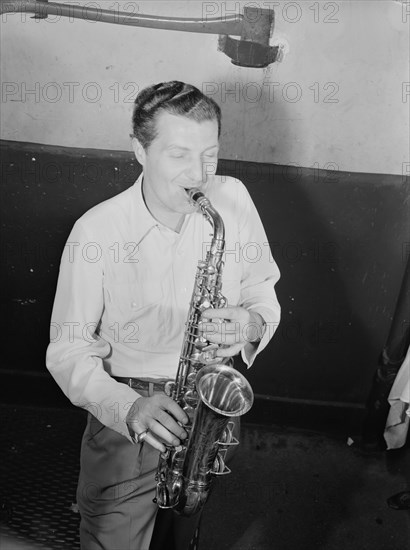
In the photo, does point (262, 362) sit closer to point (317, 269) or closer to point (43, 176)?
point (317, 269)

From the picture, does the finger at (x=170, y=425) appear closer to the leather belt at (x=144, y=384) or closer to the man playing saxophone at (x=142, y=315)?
the man playing saxophone at (x=142, y=315)

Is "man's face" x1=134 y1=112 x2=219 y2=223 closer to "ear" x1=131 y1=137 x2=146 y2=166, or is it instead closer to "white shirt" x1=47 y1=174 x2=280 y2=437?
"ear" x1=131 y1=137 x2=146 y2=166

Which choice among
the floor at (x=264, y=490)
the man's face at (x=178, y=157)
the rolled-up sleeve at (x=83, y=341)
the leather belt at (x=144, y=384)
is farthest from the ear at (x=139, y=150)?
the floor at (x=264, y=490)

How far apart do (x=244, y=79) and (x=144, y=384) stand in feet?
4.00

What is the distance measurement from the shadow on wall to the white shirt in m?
0.23

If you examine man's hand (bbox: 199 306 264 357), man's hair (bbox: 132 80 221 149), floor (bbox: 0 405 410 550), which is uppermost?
man's hair (bbox: 132 80 221 149)

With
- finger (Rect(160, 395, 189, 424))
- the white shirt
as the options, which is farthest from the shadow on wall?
finger (Rect(160, 395, 189, 424))

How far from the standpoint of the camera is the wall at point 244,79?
2.34m

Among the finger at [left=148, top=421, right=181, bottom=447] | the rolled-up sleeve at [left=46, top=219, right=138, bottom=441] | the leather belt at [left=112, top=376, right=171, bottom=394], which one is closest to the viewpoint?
the finger at [left=148, top=421, right=181, bottom=447]

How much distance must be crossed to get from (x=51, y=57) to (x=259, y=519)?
206 cm

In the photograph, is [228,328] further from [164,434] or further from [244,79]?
[244,79]

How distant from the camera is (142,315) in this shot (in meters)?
2.10

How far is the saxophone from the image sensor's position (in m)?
1.84

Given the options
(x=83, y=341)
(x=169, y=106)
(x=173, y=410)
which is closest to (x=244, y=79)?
(x=169, y=106)
